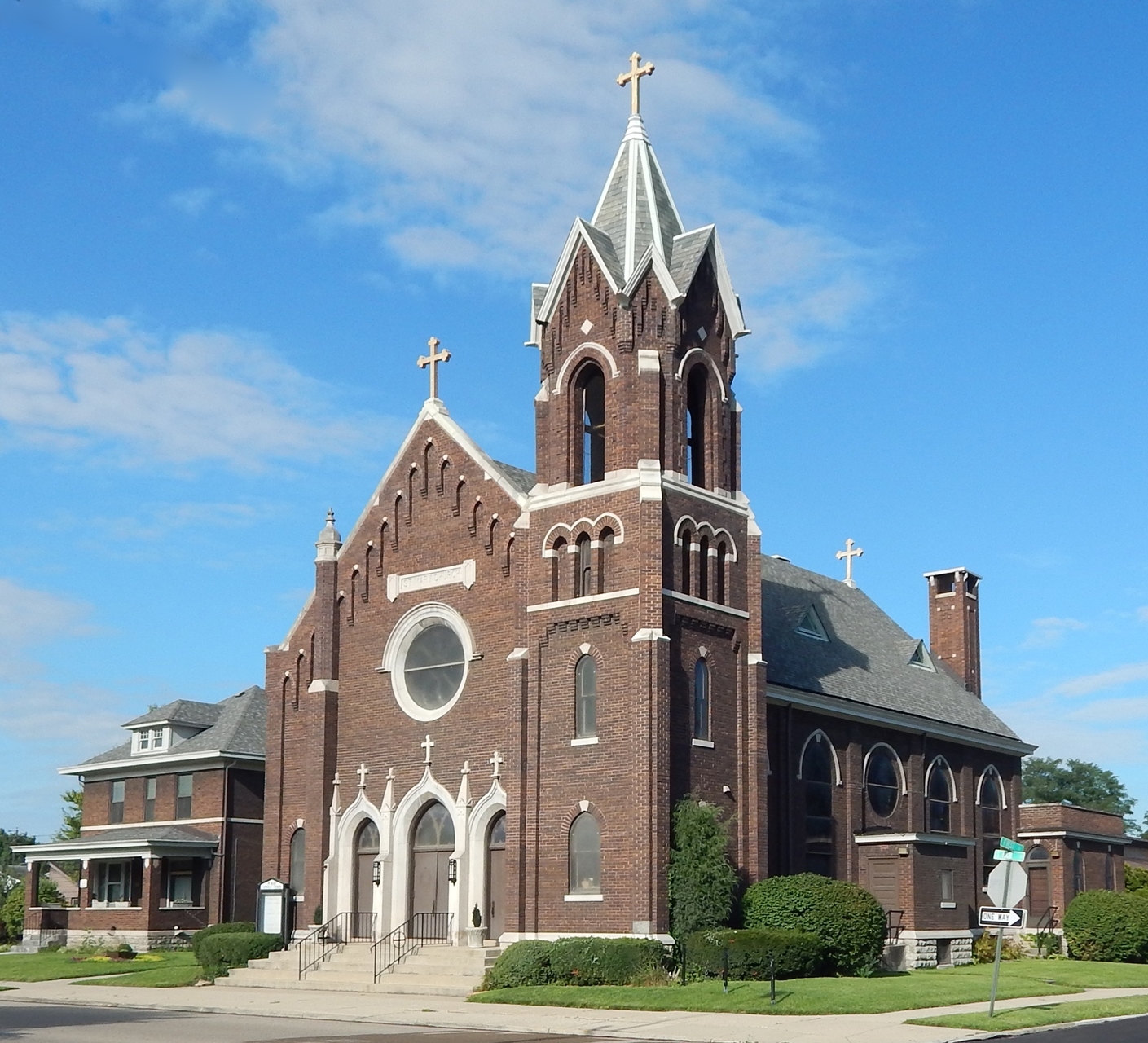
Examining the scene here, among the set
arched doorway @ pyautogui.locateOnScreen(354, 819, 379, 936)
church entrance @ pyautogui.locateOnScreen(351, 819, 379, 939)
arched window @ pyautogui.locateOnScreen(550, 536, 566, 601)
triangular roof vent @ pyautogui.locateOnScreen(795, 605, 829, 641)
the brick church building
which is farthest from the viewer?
triangular roof vent @ pyautogui.locateOnScreen(795, 605, 829, 641)

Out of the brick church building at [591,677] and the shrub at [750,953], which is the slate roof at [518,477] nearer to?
the brick church building at [591,677]

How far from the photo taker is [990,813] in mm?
49031

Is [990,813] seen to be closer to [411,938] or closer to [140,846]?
[411,938]

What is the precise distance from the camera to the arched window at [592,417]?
36719mm

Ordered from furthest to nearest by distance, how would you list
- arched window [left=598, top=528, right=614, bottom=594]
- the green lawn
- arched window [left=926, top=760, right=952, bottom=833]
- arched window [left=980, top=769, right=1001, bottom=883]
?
arched window [left=980, top=769, right=1001, bottom=883]
arched window [left=926, top=760, right=952, bottom=833]
the green lawn
arched window [left=598, top=528, right=614, bottom=594]

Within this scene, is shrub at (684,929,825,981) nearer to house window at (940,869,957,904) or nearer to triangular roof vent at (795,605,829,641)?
house window at (940,869,957,904)

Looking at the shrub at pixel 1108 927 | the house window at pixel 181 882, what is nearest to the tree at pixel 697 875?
the shrub at pixel 1108 927

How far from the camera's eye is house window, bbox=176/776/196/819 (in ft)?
166

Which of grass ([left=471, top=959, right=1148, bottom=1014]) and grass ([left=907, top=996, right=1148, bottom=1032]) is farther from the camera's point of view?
grass ([left=471, top=959, right=1148, bottom=1014])

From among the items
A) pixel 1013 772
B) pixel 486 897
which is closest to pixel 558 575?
pixel 486 897

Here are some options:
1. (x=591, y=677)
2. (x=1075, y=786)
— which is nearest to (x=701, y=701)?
(x=591, y=677)

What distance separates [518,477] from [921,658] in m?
17.6

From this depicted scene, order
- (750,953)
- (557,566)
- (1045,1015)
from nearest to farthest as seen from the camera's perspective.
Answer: (1045,1015), (750,953), (557,566)

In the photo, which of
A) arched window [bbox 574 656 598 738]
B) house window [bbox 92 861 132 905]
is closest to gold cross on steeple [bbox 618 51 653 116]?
arched window [bbox 574 656 598 738]
